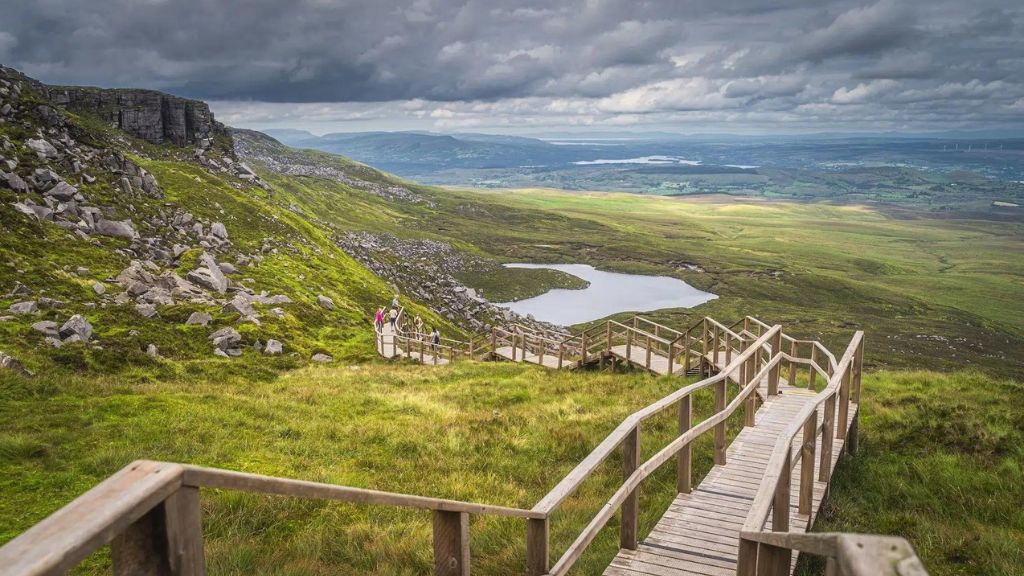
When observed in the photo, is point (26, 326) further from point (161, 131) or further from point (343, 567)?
point (161, 131)

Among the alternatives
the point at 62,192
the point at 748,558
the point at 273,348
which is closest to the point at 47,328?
the point at 273,348

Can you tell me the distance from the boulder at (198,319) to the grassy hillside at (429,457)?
28.6ft

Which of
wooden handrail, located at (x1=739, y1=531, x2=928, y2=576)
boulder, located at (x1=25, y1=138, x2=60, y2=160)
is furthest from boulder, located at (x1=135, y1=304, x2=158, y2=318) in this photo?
wooden handrail, located at (x1=739, y1=531, x2=928, y2=576)

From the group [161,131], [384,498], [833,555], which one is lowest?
[384,498]

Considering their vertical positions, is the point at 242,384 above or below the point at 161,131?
below

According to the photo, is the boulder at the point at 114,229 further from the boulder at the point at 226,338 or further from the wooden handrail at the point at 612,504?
the wooden handrail at the point at 612,504

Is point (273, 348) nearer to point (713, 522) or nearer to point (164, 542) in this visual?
point (713, 522)

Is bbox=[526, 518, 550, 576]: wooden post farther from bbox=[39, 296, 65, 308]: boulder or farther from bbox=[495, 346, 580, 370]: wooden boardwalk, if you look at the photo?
bbox=[39, 296, 65, 308]: boulder

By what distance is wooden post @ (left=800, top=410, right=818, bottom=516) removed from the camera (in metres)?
7.12

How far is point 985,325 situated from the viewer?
12156 cm

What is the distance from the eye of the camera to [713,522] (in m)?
7.61

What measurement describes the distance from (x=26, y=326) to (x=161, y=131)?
5854 centimetres

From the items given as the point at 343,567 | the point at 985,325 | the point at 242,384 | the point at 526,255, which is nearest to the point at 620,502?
the point at 343,567

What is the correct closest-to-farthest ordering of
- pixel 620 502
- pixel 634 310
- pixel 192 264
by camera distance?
pixel 620 502 < pixel 192 264 < pixel 634 310
